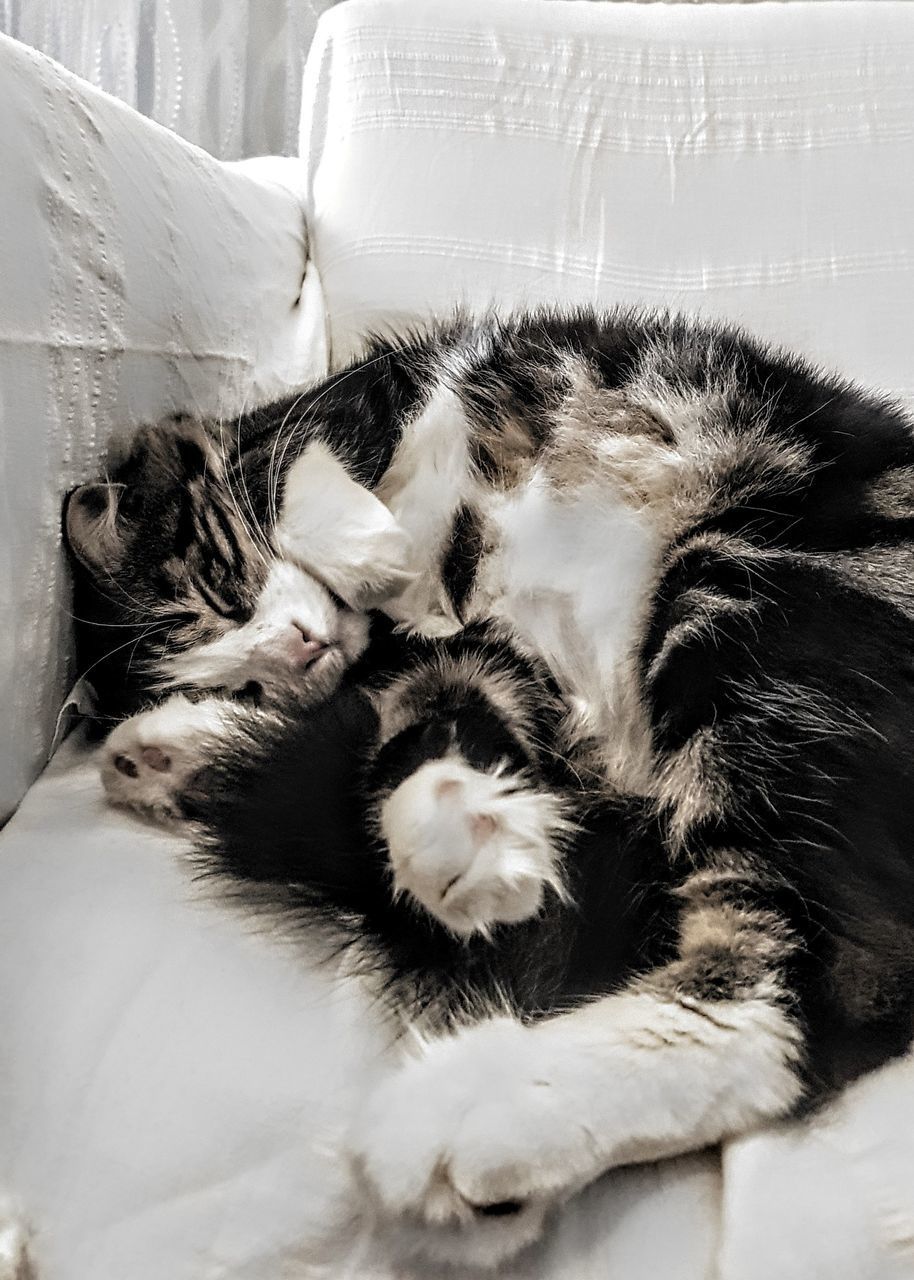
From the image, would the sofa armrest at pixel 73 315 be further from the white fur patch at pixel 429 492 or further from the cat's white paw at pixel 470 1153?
the cat's white paw at pixel 470 1153

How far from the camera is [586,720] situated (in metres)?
0.86

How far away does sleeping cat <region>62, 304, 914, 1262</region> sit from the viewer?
58cm

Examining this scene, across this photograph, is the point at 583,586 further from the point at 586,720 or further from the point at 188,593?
the point at 188,593

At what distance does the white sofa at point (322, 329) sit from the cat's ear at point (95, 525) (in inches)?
0.9

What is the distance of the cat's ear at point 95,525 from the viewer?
0.83 m

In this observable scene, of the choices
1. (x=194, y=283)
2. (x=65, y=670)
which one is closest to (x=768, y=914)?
(x=65, y=670)

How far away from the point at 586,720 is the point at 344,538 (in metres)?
0.30

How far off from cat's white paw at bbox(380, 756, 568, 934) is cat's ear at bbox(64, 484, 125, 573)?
375 millimetres

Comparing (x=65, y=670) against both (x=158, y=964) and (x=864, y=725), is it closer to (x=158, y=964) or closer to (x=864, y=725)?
(x=158, y=964)

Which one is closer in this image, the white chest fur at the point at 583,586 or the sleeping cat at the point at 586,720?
the sleeping cat at the point at 586,720

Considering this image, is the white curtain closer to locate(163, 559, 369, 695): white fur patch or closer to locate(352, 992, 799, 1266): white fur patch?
locate(163, 559, 369, 695): white fur patch

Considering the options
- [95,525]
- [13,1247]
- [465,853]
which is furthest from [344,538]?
[13,1247]

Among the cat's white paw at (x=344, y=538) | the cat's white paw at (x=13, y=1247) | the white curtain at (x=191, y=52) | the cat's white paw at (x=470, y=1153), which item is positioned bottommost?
the cat's white paw at (x=13, y=1247)

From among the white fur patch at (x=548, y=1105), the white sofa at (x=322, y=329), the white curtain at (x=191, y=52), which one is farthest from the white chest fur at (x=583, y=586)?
the white curtain at (x=191, y=52)
